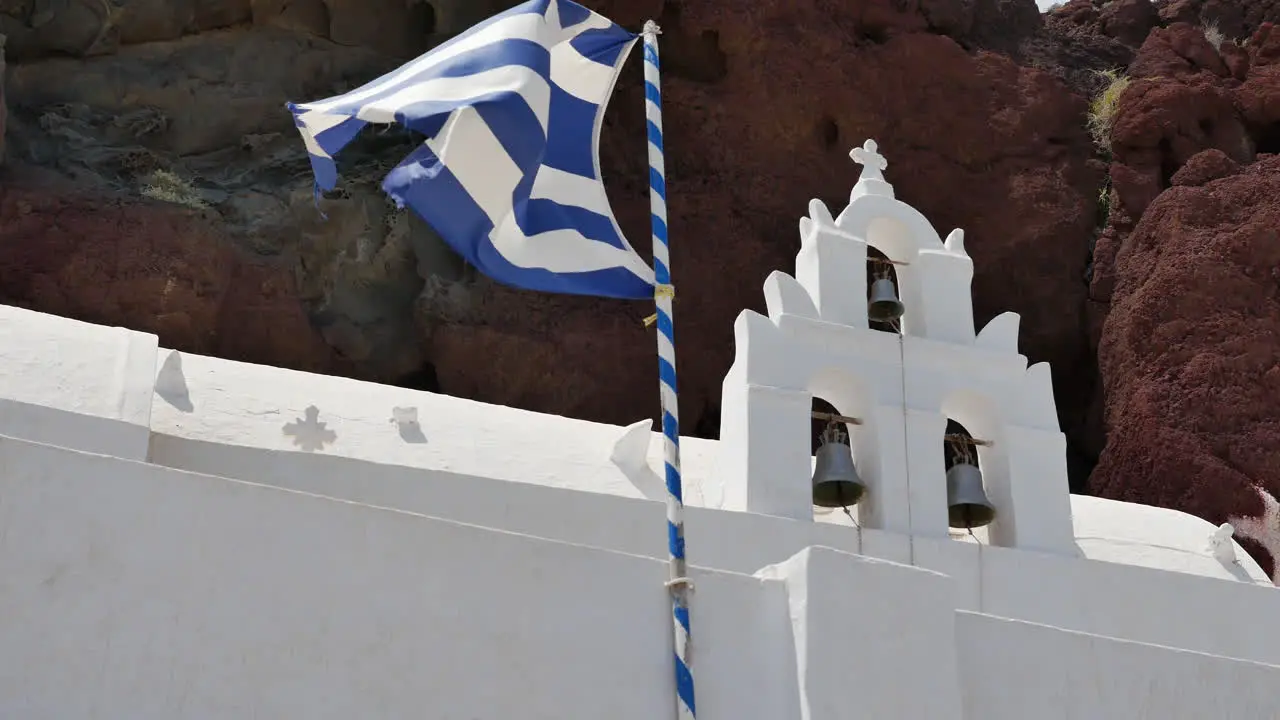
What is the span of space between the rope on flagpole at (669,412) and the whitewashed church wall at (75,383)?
341 centimetres

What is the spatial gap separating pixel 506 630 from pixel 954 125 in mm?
12161

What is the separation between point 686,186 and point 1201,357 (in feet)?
18.6

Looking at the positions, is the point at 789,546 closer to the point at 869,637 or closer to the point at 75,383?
the point at 869,637

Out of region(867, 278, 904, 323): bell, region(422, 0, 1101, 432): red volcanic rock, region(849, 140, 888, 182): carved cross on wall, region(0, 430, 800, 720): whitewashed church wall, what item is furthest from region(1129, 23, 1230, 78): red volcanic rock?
region(0, 430, 800, 720): whitewashed church wall

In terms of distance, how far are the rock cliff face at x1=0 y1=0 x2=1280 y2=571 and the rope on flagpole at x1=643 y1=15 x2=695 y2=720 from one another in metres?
8.44

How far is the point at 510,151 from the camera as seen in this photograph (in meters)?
8.34

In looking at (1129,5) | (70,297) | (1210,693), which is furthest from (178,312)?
(1129,5)

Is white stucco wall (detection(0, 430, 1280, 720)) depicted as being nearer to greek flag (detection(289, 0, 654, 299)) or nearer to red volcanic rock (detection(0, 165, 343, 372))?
greek flag (detection(289, 0, 654, 299))

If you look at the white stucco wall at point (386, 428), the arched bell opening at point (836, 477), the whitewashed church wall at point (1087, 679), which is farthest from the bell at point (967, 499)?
the whitewashed church wall at point (1087, 679)

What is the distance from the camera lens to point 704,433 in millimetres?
16688

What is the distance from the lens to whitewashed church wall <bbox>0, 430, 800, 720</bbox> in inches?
241

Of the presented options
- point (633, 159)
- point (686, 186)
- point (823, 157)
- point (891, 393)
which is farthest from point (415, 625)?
point (823, 157)

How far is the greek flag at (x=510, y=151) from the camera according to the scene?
818cm

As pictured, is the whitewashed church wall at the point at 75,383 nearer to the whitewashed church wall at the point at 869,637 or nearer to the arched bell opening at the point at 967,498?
the whitewashed church wall at the point at 869,637
